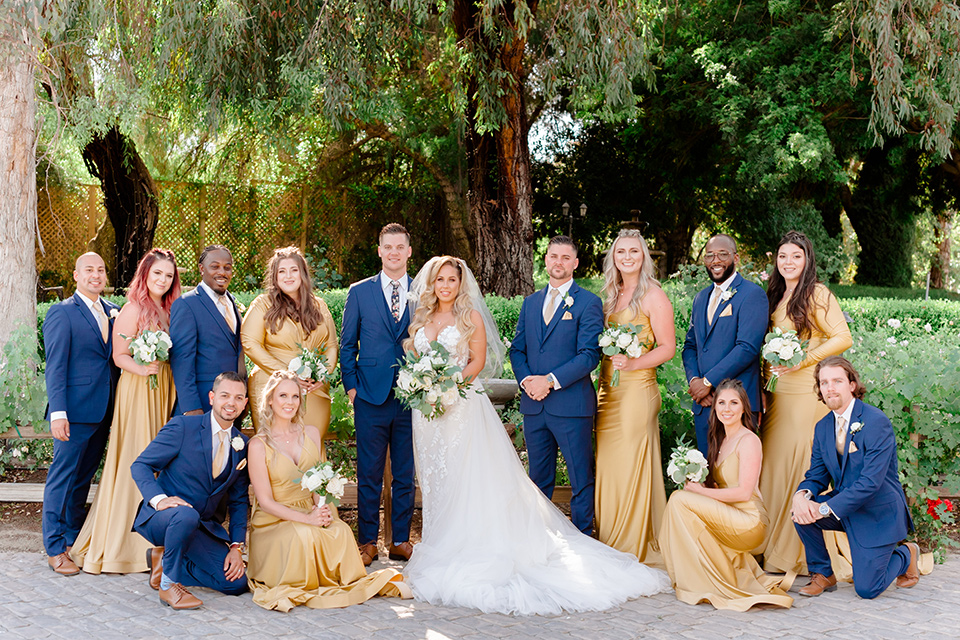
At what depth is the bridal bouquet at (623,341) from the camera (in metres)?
4.91

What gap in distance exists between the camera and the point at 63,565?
4.90m

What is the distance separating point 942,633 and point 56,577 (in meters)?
4.87

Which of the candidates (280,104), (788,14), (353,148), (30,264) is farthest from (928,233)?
(30,264)

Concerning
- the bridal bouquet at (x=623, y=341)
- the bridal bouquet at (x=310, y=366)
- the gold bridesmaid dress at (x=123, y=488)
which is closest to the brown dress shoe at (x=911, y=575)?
the bridal bouquet at (x=623, y=341)

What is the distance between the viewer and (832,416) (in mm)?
4664

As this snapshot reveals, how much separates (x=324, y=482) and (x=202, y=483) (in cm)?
69

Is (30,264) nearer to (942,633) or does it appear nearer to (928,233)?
(942,633)

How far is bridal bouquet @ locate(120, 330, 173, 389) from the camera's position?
482 cm

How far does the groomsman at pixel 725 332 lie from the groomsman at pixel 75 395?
3.73 meters

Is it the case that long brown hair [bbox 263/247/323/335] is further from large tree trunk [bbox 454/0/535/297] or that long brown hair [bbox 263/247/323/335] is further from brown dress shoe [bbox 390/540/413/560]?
large tree trunk [bbox 454/0/535/297]

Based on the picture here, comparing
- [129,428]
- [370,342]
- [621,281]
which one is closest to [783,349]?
[621,281]

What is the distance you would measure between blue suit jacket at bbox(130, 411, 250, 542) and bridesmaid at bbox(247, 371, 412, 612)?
0.15 meters

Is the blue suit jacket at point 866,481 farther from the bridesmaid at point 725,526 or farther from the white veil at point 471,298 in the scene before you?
the white veil at point 471,298

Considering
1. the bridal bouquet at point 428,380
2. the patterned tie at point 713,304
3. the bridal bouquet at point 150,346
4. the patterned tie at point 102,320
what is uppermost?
the patterned tie at point 713,304
